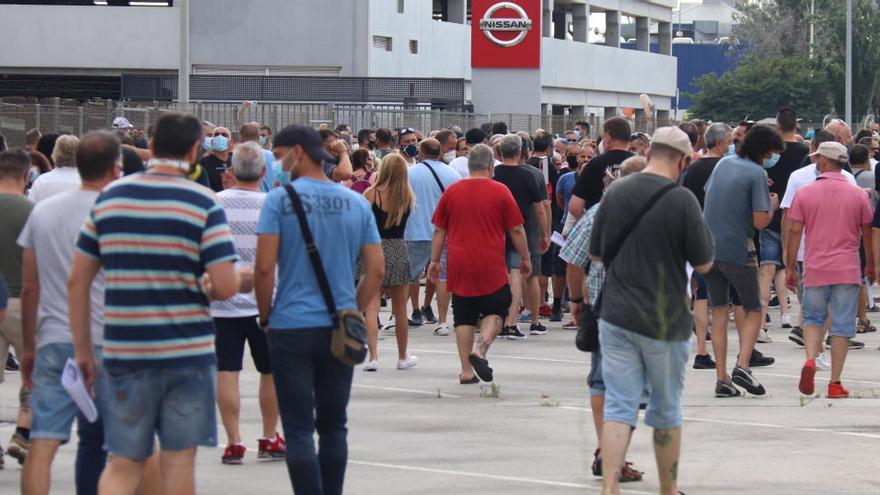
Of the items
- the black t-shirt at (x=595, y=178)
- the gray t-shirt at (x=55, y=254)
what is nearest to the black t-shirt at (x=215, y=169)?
the black t-shirt at (x=595, y=178)

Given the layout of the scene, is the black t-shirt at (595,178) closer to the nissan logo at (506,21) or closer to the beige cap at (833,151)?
the beige cap at (833,151)

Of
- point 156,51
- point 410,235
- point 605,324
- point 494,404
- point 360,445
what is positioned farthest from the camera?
point 156,51

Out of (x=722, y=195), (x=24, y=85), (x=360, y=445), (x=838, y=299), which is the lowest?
(x=360, y=445)

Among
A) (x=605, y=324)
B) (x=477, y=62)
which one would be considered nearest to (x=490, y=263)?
(x=605, y=324)

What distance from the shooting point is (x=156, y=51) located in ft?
Result: 158

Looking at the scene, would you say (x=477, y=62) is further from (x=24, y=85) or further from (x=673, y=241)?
(x=673, y=241)

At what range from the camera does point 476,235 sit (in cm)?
1232

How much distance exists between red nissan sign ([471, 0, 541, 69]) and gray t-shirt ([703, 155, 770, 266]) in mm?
27705

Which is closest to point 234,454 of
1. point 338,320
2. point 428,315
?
→ point 338,320

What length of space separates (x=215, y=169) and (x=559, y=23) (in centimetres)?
5287

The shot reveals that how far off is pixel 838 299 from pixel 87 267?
707cm

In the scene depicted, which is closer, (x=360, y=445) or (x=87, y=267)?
(x=87, y=267)

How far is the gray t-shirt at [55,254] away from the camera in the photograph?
282 inches

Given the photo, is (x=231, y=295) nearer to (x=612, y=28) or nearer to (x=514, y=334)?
(x=514, y=334)
